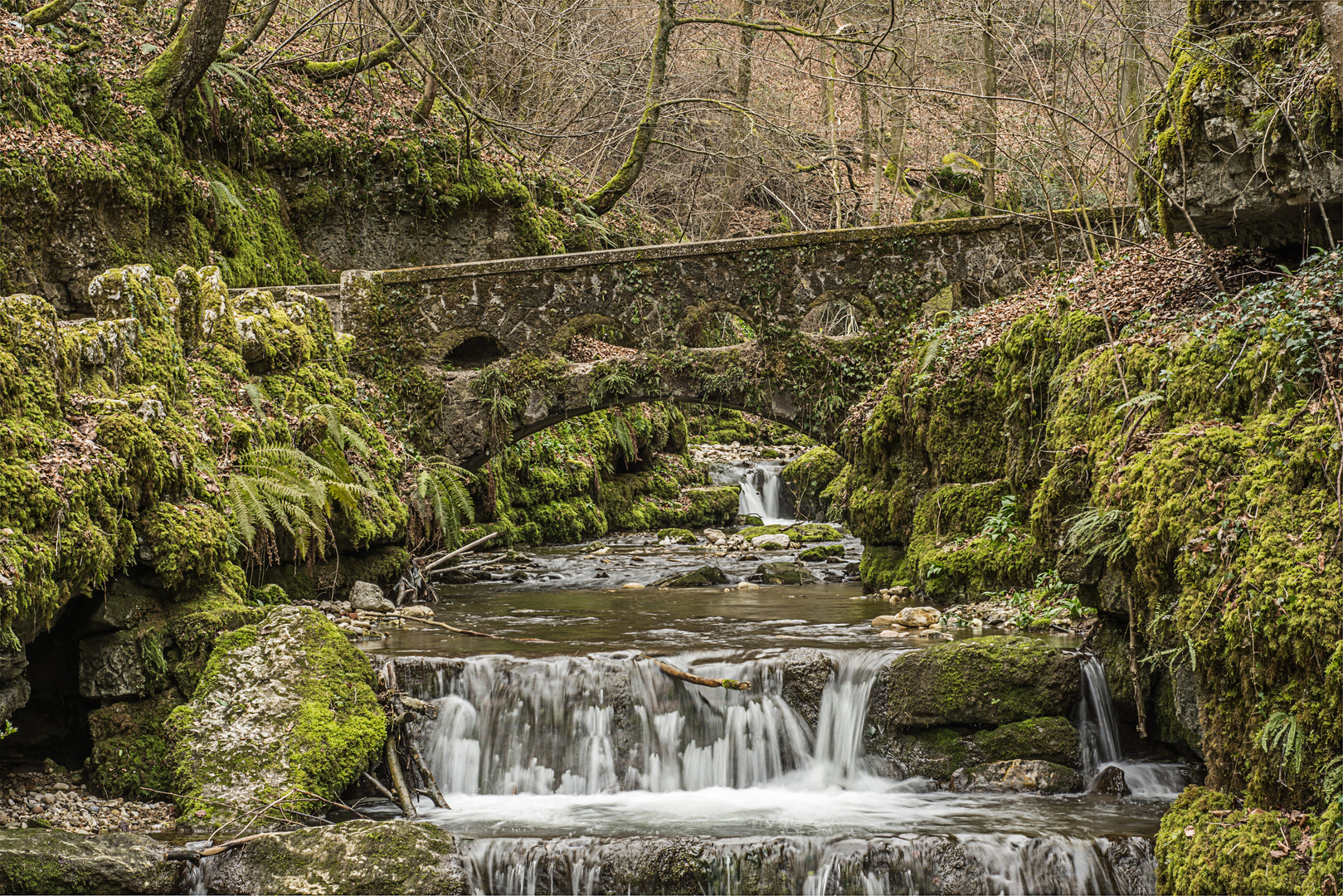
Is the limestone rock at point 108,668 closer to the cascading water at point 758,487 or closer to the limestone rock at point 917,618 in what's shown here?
the limestone rock at point 917,618

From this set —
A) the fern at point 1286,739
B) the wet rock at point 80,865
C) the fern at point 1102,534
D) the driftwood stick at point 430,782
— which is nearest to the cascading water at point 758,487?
the driftwood stick at point 430,782

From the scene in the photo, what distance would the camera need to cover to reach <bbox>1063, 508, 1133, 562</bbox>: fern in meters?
6.19

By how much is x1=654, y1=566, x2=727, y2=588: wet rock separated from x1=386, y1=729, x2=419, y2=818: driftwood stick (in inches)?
258

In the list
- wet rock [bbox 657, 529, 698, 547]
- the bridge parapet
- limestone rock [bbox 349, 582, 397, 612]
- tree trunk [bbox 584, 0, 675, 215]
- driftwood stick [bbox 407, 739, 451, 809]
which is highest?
tree trunk [bbox 584, 0, 675, 215]

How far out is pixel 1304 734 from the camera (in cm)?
466

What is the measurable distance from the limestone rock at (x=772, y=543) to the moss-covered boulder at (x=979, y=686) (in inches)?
384

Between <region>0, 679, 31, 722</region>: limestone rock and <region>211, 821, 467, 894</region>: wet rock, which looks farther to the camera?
<region>0, 679, 31, 722</region>: limestone rock

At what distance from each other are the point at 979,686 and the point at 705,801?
2.08m

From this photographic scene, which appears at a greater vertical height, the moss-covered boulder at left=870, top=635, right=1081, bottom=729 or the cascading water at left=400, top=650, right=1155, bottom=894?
the moss-covered boulder at left=870, top=635, right=1081, bottom=729

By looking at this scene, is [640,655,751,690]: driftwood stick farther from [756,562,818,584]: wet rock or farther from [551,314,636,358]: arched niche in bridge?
[551,314,636,358]: arched niche in bridge

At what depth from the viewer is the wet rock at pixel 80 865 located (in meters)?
5.13

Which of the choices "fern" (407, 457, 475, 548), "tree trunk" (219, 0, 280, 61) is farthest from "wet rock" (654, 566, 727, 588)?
"tree trunk" (219, 0, 280, 61)

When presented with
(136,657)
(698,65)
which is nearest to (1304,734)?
(136,657)

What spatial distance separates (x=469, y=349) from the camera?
14484 millimetres
